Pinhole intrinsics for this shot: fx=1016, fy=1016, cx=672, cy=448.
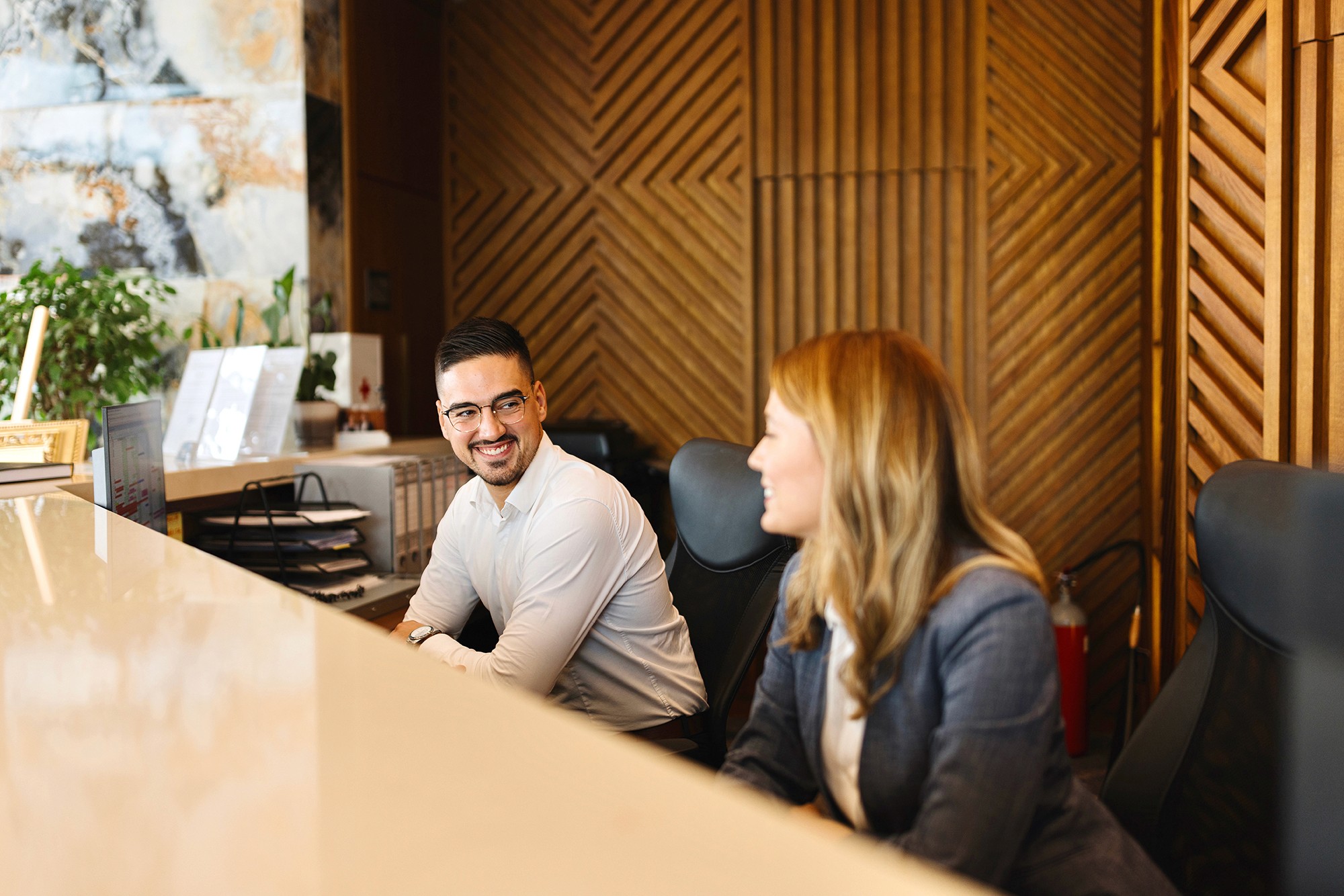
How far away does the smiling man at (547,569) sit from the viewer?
1895 millimetres

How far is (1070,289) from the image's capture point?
4.08 metres

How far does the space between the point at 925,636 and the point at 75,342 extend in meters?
3.08

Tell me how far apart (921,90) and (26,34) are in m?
3.46

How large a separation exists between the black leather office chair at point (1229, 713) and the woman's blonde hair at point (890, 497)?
0.98 ft

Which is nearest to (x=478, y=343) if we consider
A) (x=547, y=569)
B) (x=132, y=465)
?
(x=547, y=569)

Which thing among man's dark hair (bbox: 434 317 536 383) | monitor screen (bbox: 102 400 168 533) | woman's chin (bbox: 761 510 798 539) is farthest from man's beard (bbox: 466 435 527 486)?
woman's chin (bbox: 761 510 798 539)

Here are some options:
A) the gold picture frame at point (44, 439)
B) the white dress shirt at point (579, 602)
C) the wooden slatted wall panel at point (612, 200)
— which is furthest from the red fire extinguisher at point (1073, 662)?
the gold picture frame at point (44, 439)

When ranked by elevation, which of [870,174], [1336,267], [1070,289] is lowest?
[1336,267]

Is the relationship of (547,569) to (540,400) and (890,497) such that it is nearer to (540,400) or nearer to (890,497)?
(540,400)

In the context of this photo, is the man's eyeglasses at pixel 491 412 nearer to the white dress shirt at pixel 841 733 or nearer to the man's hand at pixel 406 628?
the man's hand at pixel 406 628

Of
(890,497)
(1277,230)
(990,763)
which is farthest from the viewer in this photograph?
(1277,230)

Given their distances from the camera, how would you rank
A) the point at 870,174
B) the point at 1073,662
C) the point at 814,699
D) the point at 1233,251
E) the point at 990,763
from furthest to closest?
the point at 870,174 < the point at 1073,662 < the point at 1233,251 < the point at 814,699 < the point at 990,763

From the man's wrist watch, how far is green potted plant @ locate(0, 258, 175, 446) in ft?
6.14

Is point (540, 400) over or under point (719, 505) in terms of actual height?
over
